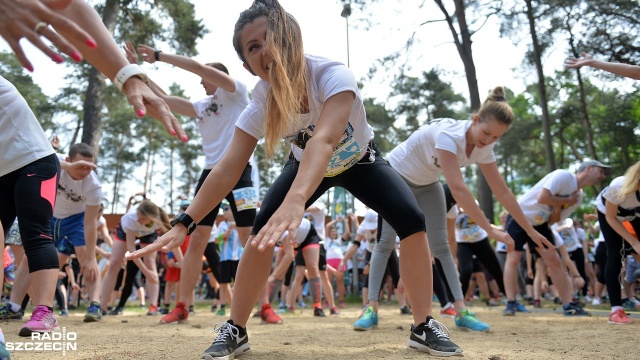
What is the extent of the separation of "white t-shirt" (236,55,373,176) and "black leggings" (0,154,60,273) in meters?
1.84

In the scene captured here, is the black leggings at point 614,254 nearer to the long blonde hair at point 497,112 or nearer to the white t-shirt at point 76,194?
the long blonde hair at point 497,112

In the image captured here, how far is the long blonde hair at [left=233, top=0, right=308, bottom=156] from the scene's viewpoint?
2.73 m

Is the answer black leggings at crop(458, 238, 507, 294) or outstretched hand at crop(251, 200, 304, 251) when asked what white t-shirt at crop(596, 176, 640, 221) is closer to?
black leggings at crop(458, 238, 507, 294)

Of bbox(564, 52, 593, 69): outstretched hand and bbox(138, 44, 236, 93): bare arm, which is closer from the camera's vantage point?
bbox(138, 44, 236, 93): bare arm

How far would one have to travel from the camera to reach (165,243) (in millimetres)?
2678

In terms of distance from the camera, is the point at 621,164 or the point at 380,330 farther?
the point at 621,164

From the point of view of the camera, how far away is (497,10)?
1883cm

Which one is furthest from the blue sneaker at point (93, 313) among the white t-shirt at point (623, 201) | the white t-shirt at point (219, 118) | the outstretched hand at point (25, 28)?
the white t-shirt at point (623, 201)

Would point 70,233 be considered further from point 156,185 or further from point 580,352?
point 156,185

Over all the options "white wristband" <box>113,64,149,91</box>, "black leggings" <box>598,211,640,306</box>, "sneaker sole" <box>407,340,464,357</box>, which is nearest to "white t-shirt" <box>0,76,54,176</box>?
"white wristband" <box>113,64,149,91</box>

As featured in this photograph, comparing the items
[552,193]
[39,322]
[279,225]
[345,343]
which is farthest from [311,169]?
[552,193]

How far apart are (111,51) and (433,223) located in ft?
12.2

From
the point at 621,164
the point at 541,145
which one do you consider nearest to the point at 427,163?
the point at 621,164

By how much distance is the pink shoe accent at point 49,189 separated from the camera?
4.09 m
